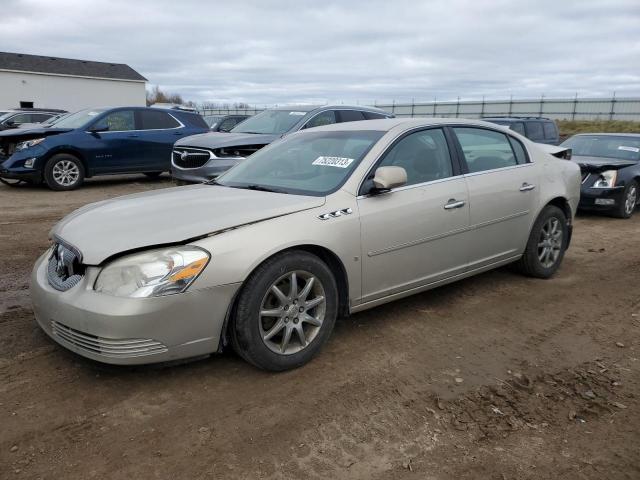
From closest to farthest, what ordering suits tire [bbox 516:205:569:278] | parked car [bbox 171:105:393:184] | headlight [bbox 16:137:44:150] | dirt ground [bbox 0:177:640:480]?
dirt ground [bbox 0:177:640:480] < tire [bbox 516:205:569:278] < parked car [bbox 171:105:393:184] < headlight [bbox 16:137:44:150]

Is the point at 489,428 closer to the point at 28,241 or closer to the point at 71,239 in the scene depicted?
the point at 71,239

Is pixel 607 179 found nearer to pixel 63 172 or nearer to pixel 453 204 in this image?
pixel 453 204

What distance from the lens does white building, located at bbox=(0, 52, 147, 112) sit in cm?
4097

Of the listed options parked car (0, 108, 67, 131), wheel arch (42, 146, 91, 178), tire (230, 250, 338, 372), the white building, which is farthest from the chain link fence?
tire (230, 250, 338, 372)

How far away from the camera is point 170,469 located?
2545 mm

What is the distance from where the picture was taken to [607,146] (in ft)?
33.8

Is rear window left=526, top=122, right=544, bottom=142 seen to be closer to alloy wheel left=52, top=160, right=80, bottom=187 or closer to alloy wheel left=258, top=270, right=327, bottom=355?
alloy wheel left=52, top=160, right=80, bottom=187

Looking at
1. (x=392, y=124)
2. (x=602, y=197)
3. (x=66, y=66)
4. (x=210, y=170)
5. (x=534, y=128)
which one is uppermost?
(x=66, y=66)

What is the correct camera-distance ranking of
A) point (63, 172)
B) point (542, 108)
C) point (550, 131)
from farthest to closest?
point (542, 108), point (550, 131), point (63, 172)

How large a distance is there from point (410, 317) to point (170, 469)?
7.94ft

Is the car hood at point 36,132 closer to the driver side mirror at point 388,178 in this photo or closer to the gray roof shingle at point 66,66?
the driver side mirror at point 388,178

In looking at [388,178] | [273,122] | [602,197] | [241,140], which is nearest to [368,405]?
[388,178]

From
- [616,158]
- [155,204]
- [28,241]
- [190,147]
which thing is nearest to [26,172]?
[190,147]

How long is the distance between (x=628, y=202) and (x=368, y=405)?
8020mm
